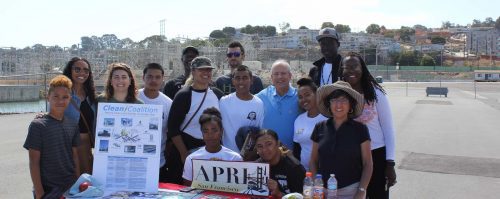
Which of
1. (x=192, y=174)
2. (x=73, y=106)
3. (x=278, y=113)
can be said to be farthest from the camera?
(x=278, y=113)

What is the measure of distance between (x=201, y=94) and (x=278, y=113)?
3.01 ft

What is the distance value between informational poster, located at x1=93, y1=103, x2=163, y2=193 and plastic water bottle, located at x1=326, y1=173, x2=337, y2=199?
156 cm

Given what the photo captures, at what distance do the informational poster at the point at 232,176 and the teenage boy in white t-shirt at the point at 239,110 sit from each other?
104 centimetres

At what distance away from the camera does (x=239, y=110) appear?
5.41 m

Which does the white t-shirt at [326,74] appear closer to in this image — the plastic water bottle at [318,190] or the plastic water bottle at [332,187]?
the plastic water bottle at [332,187]

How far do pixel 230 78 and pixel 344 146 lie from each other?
303 cm

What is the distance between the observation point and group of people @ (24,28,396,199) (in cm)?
426

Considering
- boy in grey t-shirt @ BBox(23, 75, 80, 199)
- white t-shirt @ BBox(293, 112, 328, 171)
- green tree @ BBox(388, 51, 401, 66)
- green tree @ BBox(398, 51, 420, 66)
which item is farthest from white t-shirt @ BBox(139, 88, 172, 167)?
green tree @ BBox(388, 51, 401, 66)

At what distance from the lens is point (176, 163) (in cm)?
561

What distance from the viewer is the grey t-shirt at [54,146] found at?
14.7 feet

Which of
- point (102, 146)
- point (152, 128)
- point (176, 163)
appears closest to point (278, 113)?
point (176, 163)

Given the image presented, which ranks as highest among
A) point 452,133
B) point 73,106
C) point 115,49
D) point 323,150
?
point 115,49

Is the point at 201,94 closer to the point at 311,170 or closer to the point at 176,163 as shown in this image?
the point at 176,163

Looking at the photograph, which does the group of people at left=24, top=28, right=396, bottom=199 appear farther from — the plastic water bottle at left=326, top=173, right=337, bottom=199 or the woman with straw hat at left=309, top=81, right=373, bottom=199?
the plastic water bottle at left=326, top=173, right=337, bottom=199
